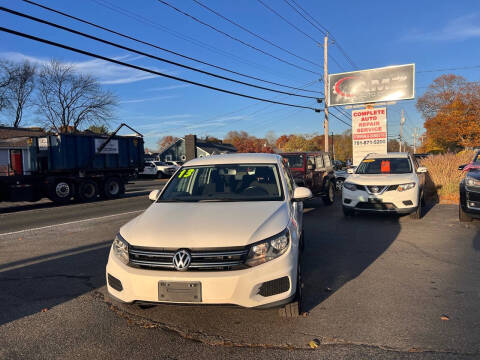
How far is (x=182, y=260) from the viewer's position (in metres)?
3.10

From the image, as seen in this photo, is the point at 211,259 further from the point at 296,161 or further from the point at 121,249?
the point at 296,161

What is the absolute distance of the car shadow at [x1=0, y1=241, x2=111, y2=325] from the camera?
4.18 meters

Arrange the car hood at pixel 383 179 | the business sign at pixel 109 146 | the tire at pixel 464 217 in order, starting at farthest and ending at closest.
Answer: the business sign at pixel 109 146 → the car hood at pixel 383 179 → the tire at pixel 464 217

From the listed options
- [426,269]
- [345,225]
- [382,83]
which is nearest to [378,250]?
[426,269]

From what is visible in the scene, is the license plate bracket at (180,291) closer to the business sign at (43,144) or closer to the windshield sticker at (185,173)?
the windshield sticker at (185,173)

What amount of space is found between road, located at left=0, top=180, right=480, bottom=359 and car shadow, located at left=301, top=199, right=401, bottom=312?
3 centimetres

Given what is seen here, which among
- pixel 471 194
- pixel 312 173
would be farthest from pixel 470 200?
pixel 312 173

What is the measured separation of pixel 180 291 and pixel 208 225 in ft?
2.15

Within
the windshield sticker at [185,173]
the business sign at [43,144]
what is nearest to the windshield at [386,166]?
the windshield sticker at [185,173]

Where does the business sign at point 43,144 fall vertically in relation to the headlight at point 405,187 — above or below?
above

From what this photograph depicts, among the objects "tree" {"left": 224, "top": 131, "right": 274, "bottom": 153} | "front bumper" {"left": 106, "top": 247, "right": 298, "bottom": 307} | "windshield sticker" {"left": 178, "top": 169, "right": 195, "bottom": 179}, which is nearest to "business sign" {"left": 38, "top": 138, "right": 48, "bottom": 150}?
"windshield sticker" {"left": 178, "top": 169, "right": 195, "bottom": 179}

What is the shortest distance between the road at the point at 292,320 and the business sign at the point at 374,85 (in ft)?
72.4

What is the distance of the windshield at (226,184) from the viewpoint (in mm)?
4414

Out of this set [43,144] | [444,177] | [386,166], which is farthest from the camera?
[43,144]
